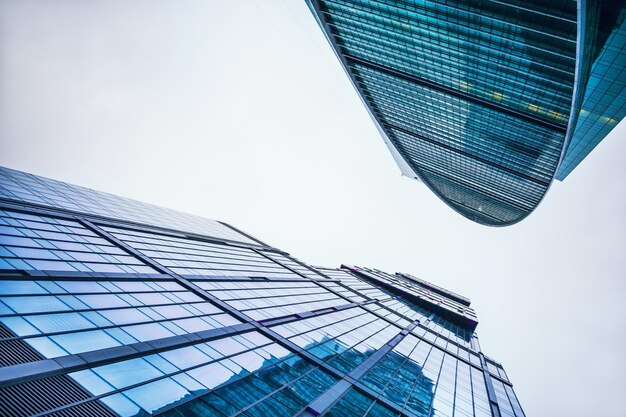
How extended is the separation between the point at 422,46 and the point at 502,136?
21864mm

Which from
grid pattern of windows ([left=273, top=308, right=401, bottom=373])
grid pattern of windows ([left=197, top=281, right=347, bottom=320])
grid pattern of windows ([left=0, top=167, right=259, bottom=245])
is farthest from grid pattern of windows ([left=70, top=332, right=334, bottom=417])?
grid pattern of windows ([left=0, top=167, right=259, bottom=245])

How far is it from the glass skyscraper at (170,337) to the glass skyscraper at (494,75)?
89.1ft

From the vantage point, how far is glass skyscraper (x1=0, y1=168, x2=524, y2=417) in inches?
483

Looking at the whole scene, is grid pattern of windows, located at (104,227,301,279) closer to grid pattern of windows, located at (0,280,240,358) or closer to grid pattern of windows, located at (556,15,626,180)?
grid pattern of windows, located at (0,280,240,358)

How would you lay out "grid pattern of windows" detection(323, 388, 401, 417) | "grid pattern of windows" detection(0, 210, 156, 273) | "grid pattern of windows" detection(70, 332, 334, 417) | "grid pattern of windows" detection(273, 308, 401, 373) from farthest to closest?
"grid pattern of windows" detection(273, 308, 401, 373)
"grid pattern of windows" detection(0, 210, 156, 273)
"grid pattern of windows" detection(323, 388, 401, 417)
"grid pattern of windows" detection(70, 332, 334, 417)

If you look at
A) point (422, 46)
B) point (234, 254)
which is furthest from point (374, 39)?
point (234, 254)

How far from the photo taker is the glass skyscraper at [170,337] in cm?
1227

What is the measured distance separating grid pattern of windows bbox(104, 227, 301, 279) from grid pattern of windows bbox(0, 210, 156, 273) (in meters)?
3.08

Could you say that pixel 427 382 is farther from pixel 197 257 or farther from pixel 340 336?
pixel 197 257

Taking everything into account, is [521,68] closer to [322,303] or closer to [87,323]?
[322,303]

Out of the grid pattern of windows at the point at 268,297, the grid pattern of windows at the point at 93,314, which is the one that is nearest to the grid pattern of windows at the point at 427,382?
the grid pattern of windows at the point at 268,297

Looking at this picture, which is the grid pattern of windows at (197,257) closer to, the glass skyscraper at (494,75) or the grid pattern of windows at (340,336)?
the grid pattern of windows at (340,336)

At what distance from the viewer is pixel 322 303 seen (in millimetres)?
39562

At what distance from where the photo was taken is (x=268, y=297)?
31.9 meters
